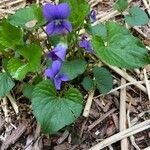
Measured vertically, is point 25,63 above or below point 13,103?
above

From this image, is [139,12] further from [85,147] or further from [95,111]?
[85,147]

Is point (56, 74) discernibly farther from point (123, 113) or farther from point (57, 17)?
point (123, 113)

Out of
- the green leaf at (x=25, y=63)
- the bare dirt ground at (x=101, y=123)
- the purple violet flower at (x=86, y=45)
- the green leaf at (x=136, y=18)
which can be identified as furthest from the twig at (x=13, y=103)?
the green leaf at (x=136, y=18)

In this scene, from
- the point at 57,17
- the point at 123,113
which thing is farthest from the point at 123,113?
the point at 57,17

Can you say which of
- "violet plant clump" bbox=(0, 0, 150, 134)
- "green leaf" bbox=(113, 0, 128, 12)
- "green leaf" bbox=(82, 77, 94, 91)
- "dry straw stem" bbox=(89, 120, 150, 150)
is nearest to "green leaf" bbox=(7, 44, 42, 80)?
"violet plant clump" bbox=(0, 0, 150, 134)

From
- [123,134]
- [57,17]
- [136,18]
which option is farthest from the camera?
[136,18]

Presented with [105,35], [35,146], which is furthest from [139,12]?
[35,146]

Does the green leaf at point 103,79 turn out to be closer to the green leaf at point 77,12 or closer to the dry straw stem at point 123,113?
the dry straw stem at point 123,113
